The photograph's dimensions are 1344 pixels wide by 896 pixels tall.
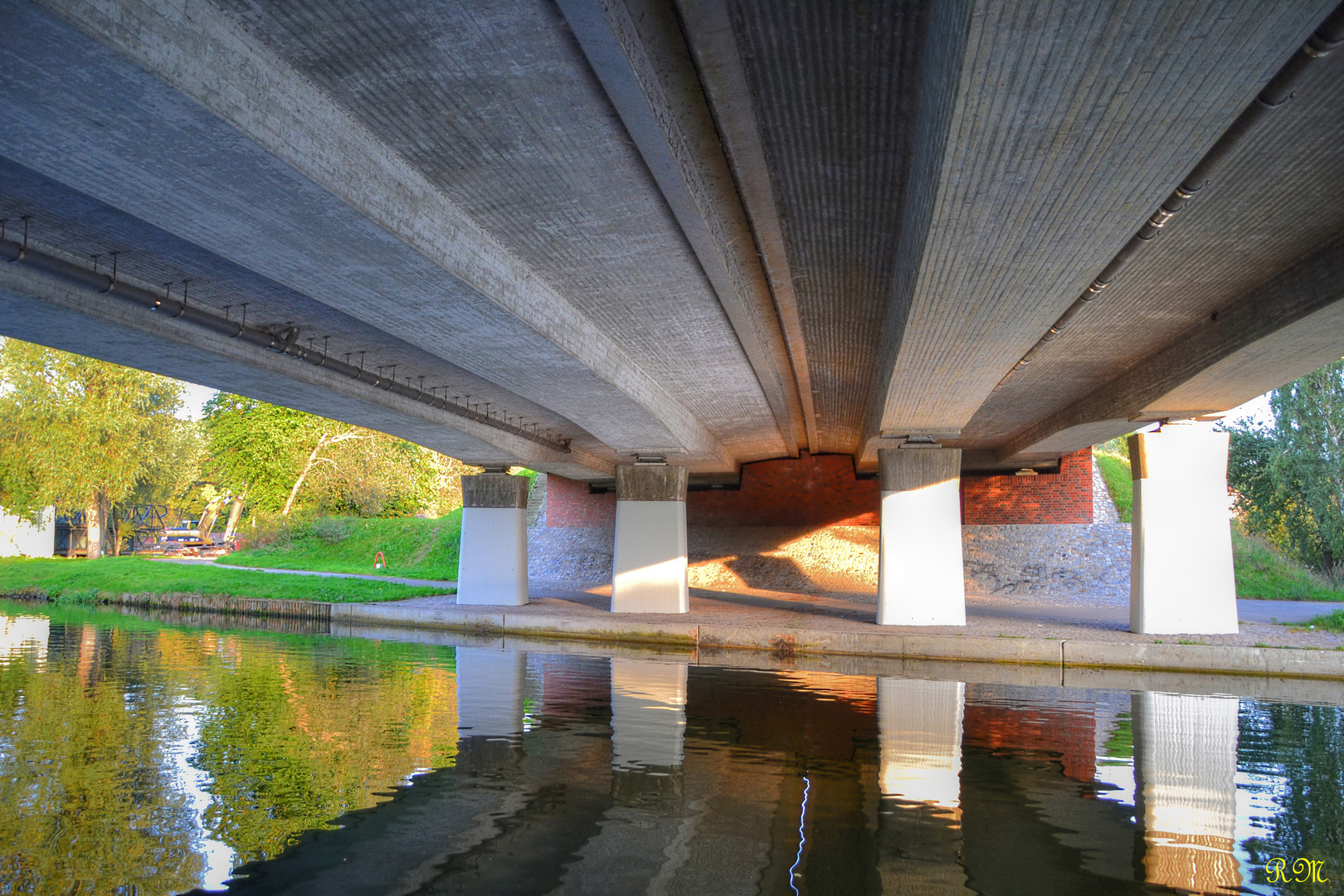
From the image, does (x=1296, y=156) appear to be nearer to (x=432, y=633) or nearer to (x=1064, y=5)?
(x=1064, y=5)

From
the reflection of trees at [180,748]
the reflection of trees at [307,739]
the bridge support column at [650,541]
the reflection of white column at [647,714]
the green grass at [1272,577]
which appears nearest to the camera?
the reflection of trees at [180,748]

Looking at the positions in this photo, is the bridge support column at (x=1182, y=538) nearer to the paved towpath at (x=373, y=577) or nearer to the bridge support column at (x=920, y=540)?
the bridge support column at (x=920, y=540)

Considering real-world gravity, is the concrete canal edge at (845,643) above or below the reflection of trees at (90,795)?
above

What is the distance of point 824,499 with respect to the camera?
32469mm

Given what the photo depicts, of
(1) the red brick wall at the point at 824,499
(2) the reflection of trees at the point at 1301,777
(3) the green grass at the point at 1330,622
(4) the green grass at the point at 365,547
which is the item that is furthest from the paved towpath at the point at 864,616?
(4) the green grass at the point at 365,547

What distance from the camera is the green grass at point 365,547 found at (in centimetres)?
3591

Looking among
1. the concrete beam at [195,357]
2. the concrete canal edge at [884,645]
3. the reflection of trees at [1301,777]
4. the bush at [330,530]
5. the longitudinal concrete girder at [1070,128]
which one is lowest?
the reflection of trees at [1301,777]

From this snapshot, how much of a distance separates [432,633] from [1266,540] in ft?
95.8

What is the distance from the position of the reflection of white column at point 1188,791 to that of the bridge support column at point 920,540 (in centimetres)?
709

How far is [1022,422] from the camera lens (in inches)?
875

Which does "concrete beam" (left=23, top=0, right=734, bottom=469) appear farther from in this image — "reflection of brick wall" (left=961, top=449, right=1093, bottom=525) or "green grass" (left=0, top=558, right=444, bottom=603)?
"reflection of brick wall" (left=961, top=449, right=1093, bottom=525)

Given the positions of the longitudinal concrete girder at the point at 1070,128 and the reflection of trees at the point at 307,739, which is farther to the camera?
the reflection of trees at the point at 307,739

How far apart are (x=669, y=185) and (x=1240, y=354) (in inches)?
353

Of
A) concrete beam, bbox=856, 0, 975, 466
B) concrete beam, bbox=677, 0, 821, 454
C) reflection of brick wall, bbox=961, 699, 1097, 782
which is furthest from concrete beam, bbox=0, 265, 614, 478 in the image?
reflection of brick wall, bbox=961, 699, 1097, 782
